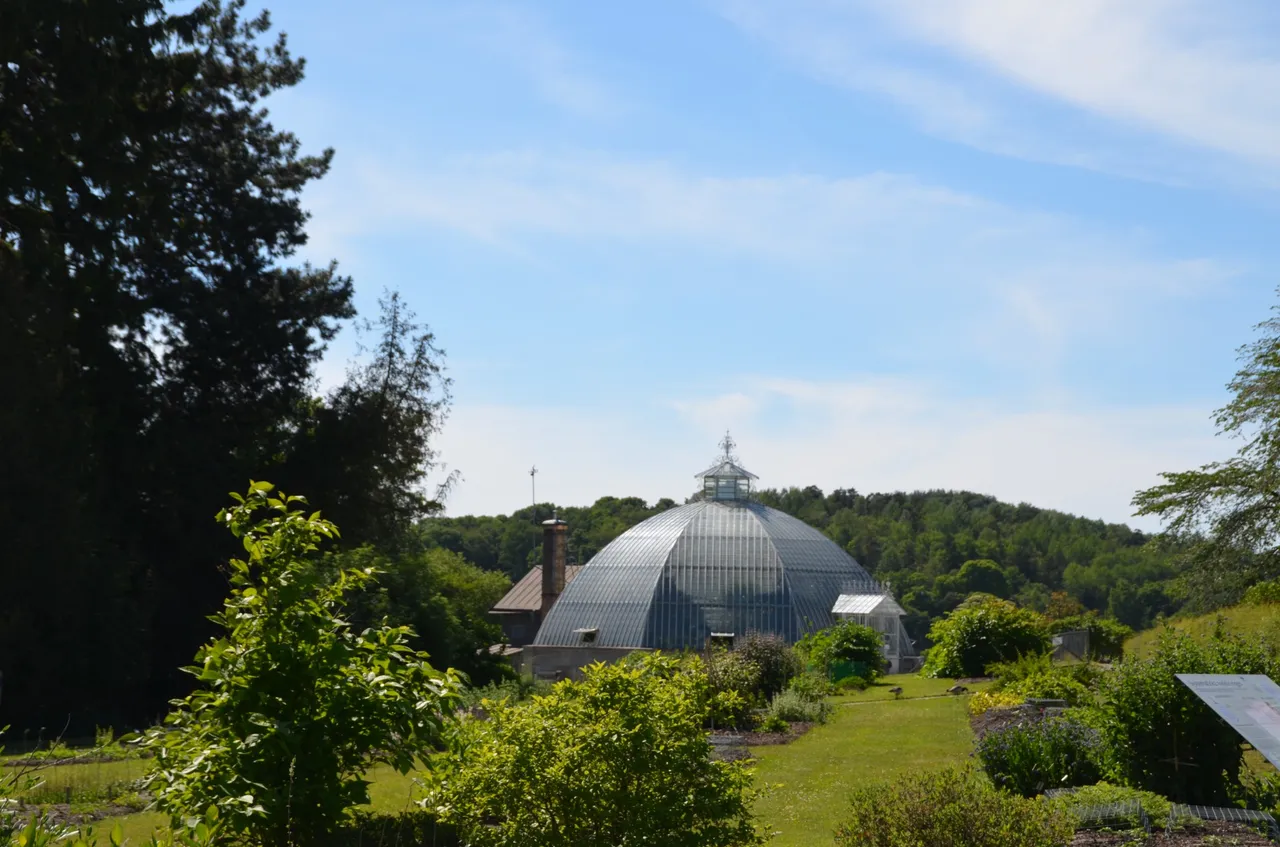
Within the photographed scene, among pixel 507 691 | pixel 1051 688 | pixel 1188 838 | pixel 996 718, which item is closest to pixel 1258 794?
pixel 1188 838

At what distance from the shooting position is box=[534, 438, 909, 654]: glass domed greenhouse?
132 ft

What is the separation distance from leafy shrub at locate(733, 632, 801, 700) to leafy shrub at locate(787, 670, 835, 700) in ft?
0.74

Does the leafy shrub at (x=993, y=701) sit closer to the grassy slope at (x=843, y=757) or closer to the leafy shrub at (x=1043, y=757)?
the grassy slope at (x=843, y=757)

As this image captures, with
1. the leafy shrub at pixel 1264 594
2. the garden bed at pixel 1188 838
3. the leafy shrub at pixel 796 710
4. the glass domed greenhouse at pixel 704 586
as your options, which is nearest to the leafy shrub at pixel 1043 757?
the garden bed at pixel 1188 838

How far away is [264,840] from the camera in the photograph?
6.27 metres

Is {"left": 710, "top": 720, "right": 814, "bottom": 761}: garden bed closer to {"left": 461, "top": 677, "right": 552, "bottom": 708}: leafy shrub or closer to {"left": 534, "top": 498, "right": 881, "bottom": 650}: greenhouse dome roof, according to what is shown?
{"left": 461, "top": 677, "right": 552, "bottom": 708}: leafy shrub

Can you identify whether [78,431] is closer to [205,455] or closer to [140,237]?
[205,455]

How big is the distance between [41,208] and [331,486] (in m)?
7.42

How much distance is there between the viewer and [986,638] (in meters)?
24.5

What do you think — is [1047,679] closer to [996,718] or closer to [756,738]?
[996,718]

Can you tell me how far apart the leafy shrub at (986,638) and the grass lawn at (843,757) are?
4.61 m

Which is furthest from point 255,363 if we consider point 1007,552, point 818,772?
point 1007,552

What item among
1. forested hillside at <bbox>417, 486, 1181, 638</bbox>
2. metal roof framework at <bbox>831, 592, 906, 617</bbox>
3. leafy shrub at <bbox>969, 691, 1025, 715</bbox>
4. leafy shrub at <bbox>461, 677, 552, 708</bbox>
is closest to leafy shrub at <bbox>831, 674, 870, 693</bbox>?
leafy shrub at <bbox>461, 677, 552, 708</bbox>

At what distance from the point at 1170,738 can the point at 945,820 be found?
3.86 meters
